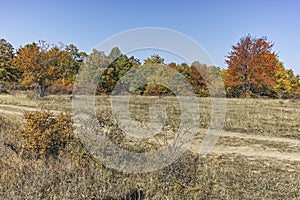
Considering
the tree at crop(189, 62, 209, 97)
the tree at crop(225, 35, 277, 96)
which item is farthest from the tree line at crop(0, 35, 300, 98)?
the tree at crop(189, 62, 209, 97)

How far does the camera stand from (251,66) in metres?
41.0

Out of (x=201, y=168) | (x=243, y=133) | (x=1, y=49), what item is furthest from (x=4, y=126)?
(x=1, y=49)

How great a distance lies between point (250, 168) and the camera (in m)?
6.93

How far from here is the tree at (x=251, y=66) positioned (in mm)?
40281

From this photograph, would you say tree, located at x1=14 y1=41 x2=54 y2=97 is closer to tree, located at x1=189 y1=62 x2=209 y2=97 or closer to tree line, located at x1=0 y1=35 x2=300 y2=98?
tree line, located at x1=0 y1=35 x2=300 y2=98

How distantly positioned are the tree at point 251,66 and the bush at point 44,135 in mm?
37204

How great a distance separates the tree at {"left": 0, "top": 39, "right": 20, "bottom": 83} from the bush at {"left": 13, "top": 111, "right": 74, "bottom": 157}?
→ 139 ft

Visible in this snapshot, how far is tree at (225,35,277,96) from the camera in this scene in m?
40.3

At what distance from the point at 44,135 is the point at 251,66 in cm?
3887

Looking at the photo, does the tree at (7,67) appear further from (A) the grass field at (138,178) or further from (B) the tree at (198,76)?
(A) the grass field at (138,178)

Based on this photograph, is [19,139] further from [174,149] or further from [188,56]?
[188,56]

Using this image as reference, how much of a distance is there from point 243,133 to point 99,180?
26.9 feet

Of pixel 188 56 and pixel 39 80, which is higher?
pixel 39 80

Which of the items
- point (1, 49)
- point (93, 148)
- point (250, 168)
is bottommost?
point (250, 168)
